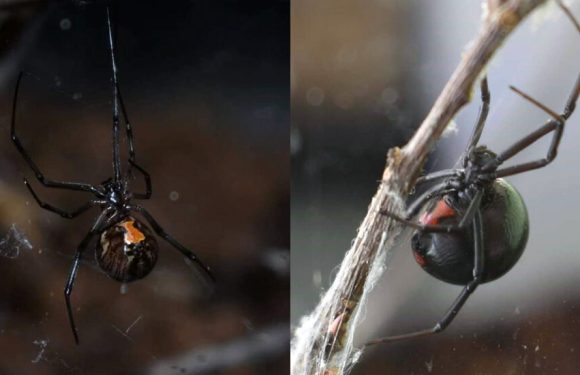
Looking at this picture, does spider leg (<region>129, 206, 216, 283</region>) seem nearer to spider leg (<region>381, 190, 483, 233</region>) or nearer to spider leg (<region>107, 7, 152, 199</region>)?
spider leg (<region>107, 7, 152, 199</region>)

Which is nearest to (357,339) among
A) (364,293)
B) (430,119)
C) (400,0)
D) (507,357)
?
(364,293)

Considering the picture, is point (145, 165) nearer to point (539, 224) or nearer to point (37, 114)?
point (37, 114)

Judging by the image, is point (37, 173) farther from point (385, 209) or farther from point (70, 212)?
point (385, 209)

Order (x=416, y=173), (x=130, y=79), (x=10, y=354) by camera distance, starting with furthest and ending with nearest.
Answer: (x=10, y=354), (x=130, y=79), (x=416, y=173)

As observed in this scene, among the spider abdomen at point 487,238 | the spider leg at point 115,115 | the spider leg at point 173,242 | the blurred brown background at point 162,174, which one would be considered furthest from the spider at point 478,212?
the spider leg at point 115,115

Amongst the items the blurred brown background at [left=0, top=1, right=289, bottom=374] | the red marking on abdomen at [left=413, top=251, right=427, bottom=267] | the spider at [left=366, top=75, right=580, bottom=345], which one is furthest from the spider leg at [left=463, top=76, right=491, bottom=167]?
the blurred brown background at [left=0, top=1, right=289, bottom=374]

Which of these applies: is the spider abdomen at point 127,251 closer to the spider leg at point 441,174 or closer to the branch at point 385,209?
the branch at point 385,209

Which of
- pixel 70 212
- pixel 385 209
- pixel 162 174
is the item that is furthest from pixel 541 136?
pixel 70 212
